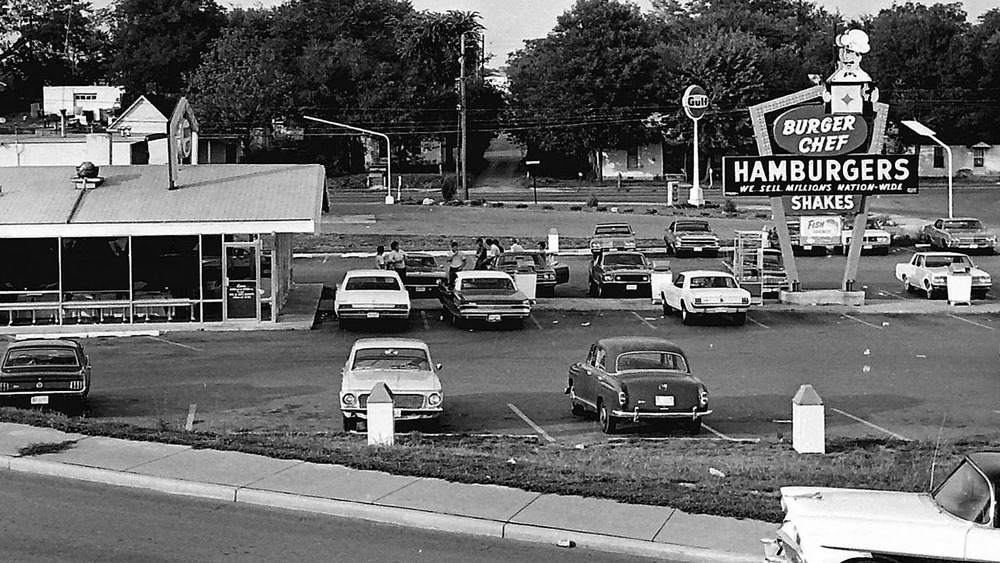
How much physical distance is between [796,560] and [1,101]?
123038mm

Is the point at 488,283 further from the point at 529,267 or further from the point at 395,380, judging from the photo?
the point at 395,380

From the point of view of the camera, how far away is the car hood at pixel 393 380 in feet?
66.4

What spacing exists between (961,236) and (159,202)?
112 feet

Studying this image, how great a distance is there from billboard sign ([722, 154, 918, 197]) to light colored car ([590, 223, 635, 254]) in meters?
12.2

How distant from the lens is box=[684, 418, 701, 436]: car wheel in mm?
20172

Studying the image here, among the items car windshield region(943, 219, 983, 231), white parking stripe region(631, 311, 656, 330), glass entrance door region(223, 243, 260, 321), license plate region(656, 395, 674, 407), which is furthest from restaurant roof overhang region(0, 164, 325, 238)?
car windshield region(943, 219, 983, 231)

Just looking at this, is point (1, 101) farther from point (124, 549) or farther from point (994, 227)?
point (124, 549)

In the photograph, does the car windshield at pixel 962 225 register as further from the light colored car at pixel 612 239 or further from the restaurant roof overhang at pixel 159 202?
the restaurant roof overhang at pixel 159 202

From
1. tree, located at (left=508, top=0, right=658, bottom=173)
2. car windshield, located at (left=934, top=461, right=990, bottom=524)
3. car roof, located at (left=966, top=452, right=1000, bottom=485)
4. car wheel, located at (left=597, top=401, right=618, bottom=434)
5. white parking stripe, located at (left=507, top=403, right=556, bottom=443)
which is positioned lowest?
white parking stripe, located at (left=507, top=403, right=556, bottom=443)

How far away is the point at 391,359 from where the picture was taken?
2148cm

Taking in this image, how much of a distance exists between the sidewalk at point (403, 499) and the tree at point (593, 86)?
289 ft

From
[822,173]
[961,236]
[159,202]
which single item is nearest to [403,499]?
[159,202]

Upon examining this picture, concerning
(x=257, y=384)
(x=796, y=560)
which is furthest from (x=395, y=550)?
(x=257, y=384)

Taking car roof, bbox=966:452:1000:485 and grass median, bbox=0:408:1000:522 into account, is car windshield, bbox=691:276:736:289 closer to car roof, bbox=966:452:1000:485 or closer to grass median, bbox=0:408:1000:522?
grass median, bbox=0:408:1000:522
